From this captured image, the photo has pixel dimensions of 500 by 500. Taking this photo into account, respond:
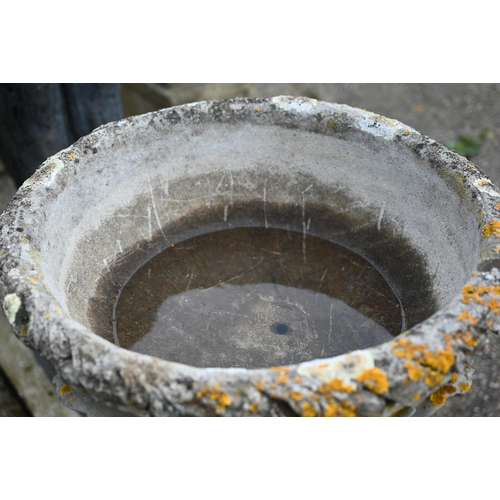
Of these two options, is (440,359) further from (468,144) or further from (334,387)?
(468,144)

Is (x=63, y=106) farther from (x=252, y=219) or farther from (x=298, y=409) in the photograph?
(x=298, y=409)

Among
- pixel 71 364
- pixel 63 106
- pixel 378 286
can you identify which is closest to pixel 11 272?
pixel 71 364

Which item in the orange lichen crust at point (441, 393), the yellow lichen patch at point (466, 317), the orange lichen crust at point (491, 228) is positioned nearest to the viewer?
the yellow lichen patch at point (466, 317)

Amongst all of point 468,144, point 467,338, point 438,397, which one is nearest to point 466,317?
point 467,338

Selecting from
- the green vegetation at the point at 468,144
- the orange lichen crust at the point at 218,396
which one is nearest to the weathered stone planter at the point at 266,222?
the orange lichen crust at the point at 218,396

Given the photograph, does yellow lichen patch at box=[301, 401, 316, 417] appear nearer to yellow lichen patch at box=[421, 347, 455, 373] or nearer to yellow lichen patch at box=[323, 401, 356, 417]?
yellow lichen patch at box=[323, 401, 356, 417]

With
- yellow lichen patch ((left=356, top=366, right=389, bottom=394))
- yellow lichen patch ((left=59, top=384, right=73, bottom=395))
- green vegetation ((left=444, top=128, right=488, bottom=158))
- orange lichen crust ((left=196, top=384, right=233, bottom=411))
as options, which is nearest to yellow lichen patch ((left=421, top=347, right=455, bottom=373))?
yellow lichen patch ((left=356, top=366, right=389, bottom=394))

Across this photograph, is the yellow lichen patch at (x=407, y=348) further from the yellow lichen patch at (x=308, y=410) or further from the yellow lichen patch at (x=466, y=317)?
the yellow lichen patch at (x=308, y=410)

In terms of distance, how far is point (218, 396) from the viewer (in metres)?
1.24

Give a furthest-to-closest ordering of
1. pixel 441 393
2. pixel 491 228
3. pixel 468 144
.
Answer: pixel 468 144
pixel 491 228
pixel 441 393

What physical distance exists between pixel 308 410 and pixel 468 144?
3866mm

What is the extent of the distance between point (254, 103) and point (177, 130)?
1.04ft

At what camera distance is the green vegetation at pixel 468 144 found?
4.48m

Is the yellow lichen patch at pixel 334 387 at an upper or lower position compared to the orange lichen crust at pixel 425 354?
lower
